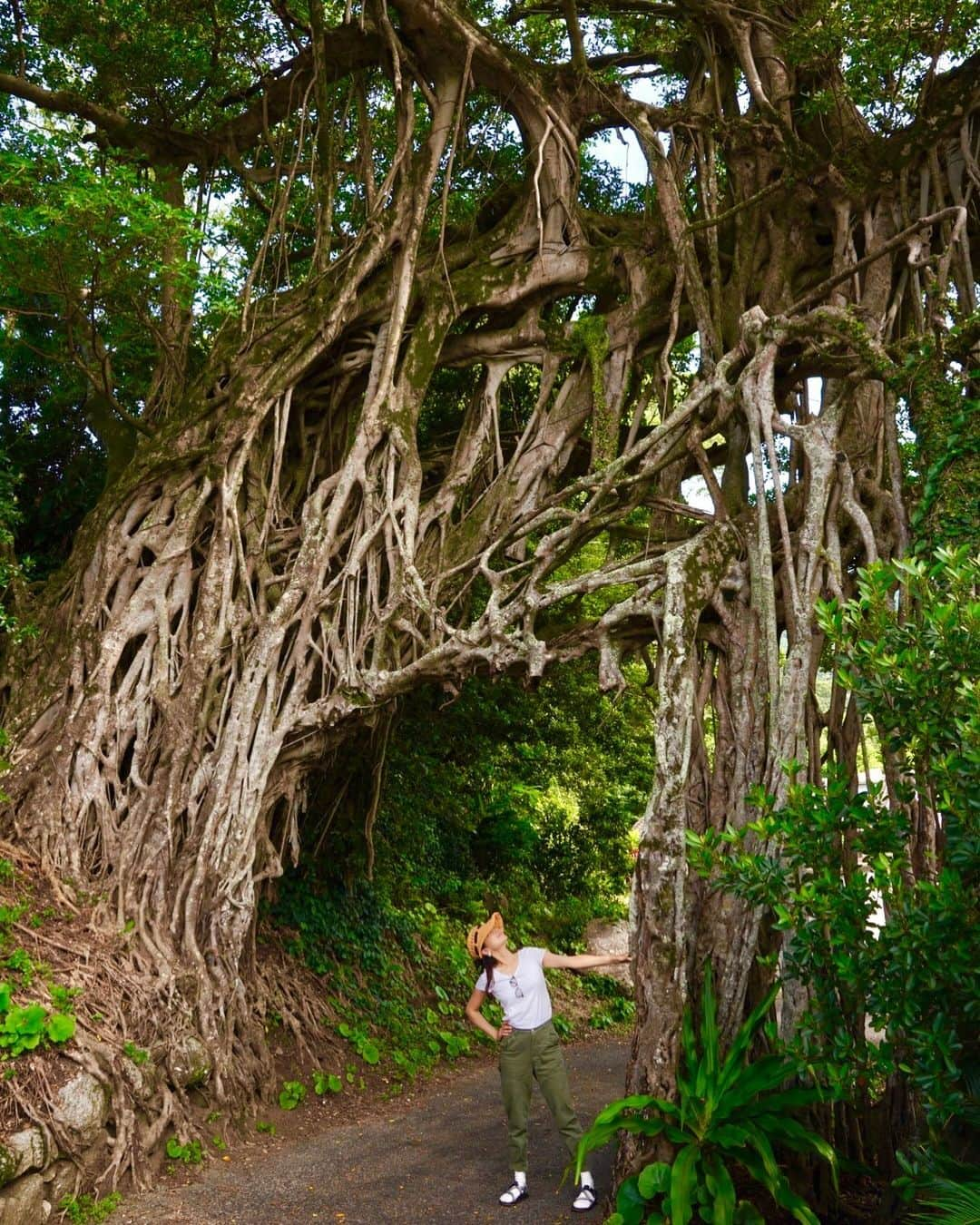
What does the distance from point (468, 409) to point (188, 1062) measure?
14.4ft

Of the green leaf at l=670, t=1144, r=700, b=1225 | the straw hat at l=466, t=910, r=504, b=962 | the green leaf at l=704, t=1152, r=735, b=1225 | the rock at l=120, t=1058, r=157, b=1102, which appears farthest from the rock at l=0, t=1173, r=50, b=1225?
the green leaf at l=704, t=1152, r=735, b=1225

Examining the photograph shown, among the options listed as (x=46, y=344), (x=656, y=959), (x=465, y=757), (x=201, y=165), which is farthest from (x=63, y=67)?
(x=656, y=959)

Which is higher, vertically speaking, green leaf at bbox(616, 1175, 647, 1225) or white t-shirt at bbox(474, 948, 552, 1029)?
white t-shirt at bbox(474, 948, 552, 1029)

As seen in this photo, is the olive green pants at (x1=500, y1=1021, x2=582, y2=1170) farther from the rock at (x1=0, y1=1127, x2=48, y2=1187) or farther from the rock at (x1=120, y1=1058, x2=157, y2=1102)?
the rock at (x1=0, y1=1127, x2=48, y2=1187)

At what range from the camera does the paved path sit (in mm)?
4320

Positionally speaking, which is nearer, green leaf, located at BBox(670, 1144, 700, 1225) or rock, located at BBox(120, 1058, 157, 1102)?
green leaf, located at BBox(670, 1144, 700, 1225)

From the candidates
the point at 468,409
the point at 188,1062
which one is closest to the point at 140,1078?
the point at 188,1062

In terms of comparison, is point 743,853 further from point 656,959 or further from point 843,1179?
point 843,1179

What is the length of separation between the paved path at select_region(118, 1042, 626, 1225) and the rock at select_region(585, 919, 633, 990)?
4846 mm

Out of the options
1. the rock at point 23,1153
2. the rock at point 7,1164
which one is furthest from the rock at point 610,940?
the rock at point 7,1164

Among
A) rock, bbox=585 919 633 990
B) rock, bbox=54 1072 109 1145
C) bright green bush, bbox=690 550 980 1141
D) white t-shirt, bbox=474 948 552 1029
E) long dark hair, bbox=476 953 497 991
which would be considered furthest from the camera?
rock, bbox=585 919 633 990

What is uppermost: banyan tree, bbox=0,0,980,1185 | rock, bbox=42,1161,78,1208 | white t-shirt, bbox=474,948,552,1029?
banyan tree, bbox=0,0,980,1185

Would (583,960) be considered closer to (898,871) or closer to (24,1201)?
(898,871)

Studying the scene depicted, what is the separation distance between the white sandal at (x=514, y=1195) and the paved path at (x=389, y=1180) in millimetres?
35
